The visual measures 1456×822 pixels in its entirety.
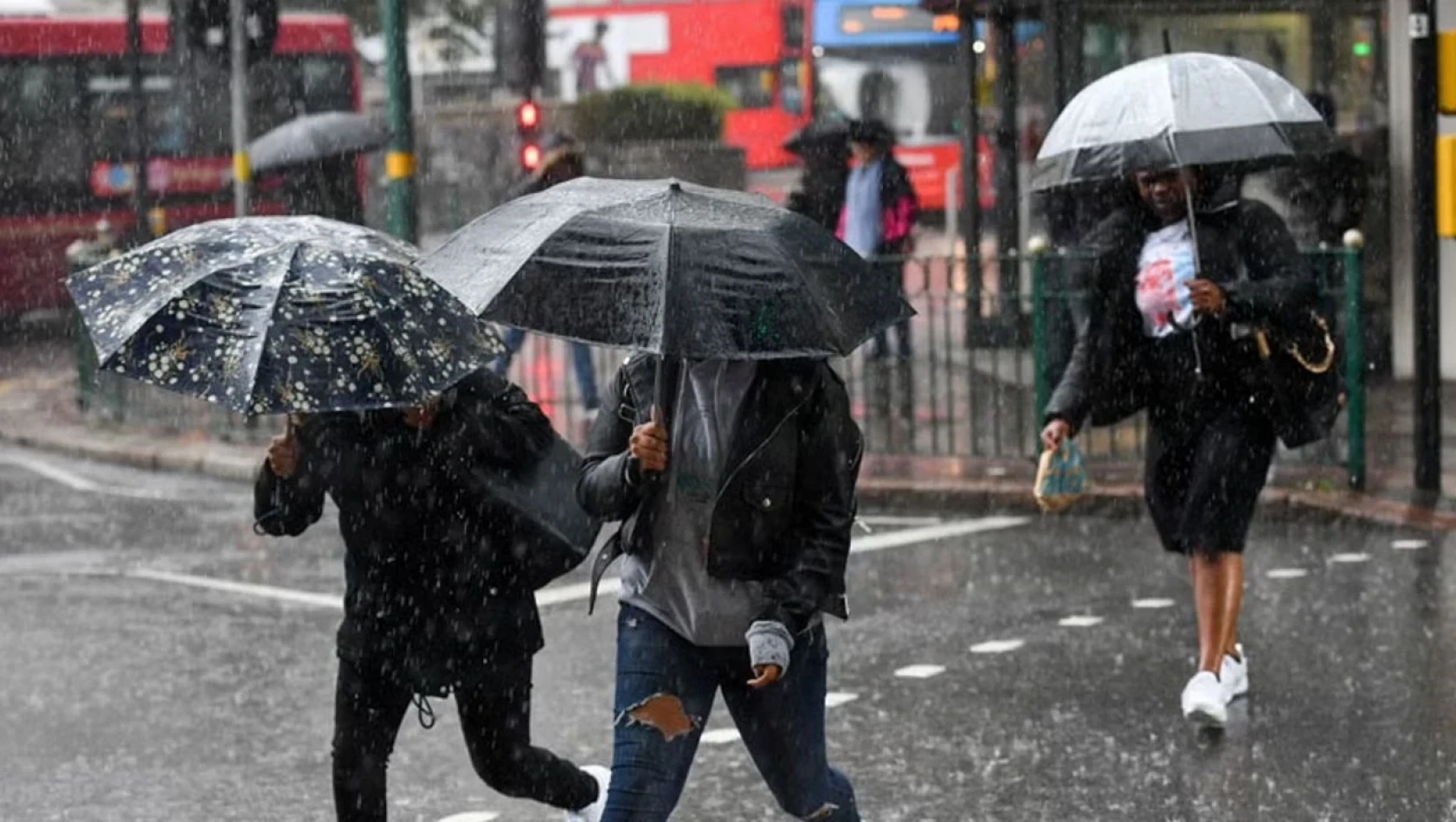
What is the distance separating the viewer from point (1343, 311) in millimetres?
12922

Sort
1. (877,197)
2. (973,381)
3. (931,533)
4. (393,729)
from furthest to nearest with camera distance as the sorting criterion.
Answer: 1. (877,197)
2. (973,381)
3. (931,533)
4. (393,729)

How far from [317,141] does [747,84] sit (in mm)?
21152

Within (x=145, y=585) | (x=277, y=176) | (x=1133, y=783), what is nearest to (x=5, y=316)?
(x=277, y=176)

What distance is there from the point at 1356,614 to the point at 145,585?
4.85m

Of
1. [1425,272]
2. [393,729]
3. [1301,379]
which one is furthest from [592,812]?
[1425,272]

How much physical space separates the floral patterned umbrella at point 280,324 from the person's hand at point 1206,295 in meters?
2.71

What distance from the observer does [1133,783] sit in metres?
7.18

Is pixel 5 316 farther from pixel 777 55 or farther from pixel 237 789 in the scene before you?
pixel 237 789

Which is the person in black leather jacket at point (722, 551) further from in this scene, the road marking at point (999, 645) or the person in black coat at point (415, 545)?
the road marking at point (999, 645)

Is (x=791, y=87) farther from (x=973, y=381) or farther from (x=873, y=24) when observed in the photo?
(x=973, y=381)

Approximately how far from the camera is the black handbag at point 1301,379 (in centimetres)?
774

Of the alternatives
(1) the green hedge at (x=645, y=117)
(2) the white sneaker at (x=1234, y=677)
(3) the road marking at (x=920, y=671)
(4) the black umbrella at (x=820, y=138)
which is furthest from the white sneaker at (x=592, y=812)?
(1) the green hedge at (x=645, y=117)

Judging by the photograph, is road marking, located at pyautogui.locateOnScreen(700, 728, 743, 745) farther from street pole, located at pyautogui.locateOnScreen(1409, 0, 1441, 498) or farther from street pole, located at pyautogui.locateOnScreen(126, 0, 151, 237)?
street pole, located at pyautogui.locateOnScreen(126, 0, 151, 237)

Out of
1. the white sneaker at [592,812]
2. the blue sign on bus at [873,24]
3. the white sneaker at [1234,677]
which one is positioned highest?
the blue sign on bus at [873,24]
